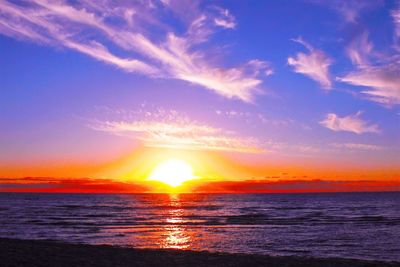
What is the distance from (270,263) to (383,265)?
5639 millimetres

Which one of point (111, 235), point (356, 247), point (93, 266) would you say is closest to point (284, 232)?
point (356, 247)

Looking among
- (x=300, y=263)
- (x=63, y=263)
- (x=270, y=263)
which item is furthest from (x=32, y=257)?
(x=300, y=263)

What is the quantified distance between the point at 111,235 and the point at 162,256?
64.9 ft

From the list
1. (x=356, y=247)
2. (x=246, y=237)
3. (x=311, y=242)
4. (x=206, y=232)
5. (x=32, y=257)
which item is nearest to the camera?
(x=32, y=257)

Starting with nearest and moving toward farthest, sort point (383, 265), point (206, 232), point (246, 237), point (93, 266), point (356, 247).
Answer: point (93, 266), point (383, 265), point (356, 247), point (246, 237), point (206, 232)

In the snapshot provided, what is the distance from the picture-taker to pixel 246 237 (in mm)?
41156

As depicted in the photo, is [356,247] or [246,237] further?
[246,237]

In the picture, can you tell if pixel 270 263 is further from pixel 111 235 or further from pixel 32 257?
pixel 111 235

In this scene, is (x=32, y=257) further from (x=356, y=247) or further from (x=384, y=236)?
(x=384, y=236)

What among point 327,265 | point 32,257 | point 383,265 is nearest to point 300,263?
point 327,265

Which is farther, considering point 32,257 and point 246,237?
point 246,237

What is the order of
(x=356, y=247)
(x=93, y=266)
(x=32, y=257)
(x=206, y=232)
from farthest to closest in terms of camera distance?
(x=206, y=232), (x=356, y=247), (x=32, y=257), (x=93, y=266)

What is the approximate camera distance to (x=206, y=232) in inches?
1813

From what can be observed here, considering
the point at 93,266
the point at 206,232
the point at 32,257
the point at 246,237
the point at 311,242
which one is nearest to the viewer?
the point at 93,266
